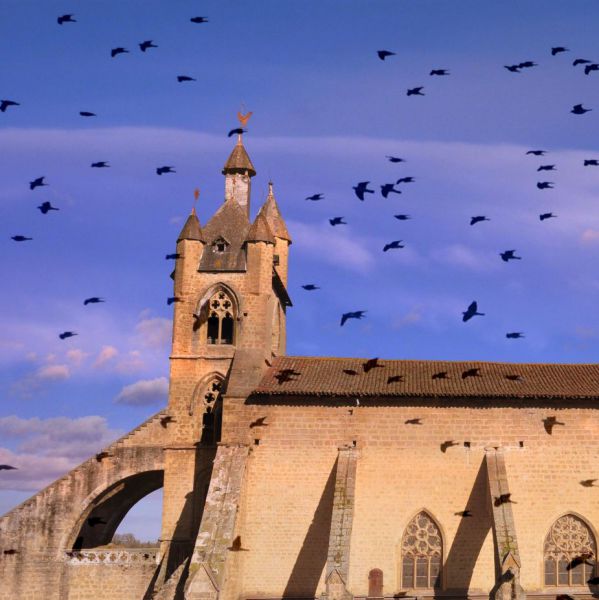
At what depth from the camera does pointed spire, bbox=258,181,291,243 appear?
41844mm

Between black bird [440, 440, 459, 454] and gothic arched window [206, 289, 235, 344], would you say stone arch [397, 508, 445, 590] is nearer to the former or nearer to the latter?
black bird [440, 440, 459, 454]

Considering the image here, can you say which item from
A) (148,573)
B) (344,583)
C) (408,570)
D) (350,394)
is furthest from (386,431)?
(148,573)

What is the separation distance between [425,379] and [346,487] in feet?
17.3

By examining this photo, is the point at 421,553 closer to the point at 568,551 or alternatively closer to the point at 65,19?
the point at 568,551

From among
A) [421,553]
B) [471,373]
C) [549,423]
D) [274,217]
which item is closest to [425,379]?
[471,373]

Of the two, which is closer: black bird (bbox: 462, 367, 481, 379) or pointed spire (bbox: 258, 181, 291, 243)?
black bird (bbox: 462, 367, 481, 379)

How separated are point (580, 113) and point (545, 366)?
12442 millimetres

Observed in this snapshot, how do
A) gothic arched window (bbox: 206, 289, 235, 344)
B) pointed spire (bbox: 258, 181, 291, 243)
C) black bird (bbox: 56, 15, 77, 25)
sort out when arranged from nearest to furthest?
black bird (bbox: 56, 15, 77, 25), gothic arched window (bbox: 206, 289, 235, 344), pointed spire (bbox: 258, 181, 291, 243)

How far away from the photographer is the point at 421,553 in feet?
99.7

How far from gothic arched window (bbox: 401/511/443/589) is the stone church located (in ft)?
0.15

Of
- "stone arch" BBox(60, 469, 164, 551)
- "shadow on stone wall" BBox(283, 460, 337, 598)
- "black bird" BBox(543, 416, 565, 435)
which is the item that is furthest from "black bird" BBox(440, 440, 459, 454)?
"stone arch" BBox(60, 469, 164, 551)

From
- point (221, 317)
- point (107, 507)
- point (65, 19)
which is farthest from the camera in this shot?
point (107, 507)

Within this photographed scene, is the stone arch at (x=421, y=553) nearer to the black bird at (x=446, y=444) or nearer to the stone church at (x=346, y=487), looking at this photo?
the stone church at (x=346, y=487)

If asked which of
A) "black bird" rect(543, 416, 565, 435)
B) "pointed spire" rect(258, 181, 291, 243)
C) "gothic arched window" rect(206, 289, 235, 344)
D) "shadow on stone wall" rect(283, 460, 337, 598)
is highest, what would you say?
"pointed spire" rect(258, 181, 291, 243)
